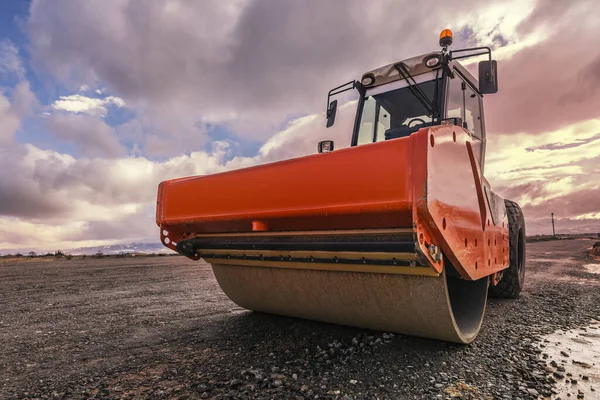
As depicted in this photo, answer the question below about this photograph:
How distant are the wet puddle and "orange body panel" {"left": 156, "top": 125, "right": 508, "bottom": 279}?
0.81 meters

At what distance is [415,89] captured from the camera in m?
4.34

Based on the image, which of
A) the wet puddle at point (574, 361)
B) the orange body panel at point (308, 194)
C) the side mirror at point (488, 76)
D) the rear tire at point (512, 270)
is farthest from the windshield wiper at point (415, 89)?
the wet puddle at point (574, 361)

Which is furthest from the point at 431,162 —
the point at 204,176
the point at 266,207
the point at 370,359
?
the point at 204,176

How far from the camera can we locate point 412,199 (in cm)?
220

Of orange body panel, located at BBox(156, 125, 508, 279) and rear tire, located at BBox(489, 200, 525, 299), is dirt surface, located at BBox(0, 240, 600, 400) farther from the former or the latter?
orange body panel, located at BBox(156, 125, 508, 279)

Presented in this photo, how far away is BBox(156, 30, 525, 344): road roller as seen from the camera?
234 centimetres

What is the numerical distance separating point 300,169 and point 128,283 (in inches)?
267

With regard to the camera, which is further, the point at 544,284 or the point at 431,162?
the point at 544,284

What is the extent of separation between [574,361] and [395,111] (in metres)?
3.04

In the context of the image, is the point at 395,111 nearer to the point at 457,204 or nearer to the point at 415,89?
the point at 415,89

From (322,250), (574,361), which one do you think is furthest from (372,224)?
(574,361)

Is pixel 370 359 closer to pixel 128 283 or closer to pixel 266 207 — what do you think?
pixel 266 207

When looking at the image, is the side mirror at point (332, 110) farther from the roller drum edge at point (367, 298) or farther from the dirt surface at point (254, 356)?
the dirt surface at point (254, 356)

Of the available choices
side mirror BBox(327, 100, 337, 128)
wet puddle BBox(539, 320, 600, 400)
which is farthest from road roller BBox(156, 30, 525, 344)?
side mirror BBox(327, 100, 337, 128)
